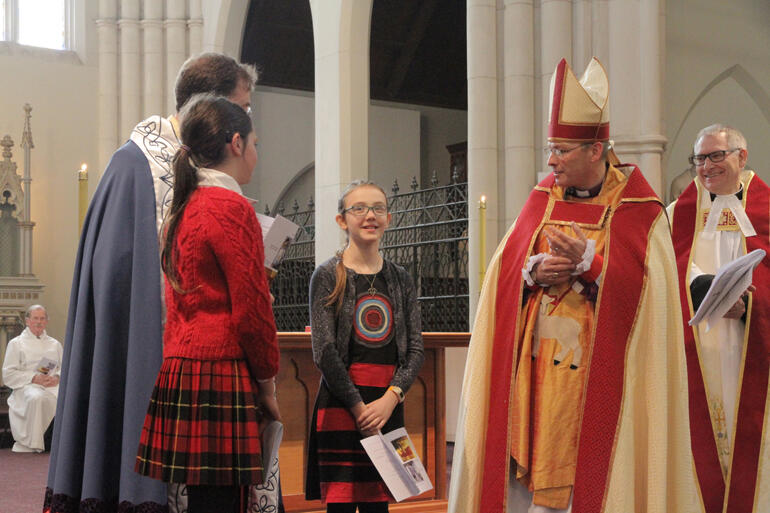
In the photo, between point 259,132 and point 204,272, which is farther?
point 259,132

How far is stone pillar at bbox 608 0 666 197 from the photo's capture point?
7.02 m

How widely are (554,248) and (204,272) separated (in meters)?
1.18

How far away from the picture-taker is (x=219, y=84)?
9.04 feet

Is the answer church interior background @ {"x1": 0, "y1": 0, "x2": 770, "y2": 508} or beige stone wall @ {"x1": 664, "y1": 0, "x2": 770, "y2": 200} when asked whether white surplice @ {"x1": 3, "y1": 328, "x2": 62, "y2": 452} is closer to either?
church interior background @ {"x1": 0, "y1": 0, "x2": 770, "y2": 508}

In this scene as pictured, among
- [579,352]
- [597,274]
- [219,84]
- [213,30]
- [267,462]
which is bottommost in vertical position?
[267,462]

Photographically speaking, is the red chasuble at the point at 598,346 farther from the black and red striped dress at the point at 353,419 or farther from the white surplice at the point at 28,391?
the white surplice at the point at 28,391

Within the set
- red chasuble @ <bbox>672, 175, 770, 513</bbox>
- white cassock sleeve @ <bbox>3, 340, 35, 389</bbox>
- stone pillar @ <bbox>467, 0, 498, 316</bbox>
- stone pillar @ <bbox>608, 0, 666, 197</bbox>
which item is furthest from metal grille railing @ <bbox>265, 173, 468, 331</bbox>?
red chasuble @ <bbox>672, 175, 770, 513</bbox>

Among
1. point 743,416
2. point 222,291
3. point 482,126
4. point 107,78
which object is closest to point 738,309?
point 743,416

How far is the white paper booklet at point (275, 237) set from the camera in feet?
9.03

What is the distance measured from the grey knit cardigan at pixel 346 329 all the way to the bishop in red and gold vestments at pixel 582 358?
17.0 inches

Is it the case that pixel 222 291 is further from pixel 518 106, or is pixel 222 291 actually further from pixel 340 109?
pixel 340 109

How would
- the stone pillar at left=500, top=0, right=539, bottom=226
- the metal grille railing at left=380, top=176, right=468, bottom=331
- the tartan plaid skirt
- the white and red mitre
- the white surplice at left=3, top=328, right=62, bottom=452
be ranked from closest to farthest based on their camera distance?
the tartan plaid skirt, the white and red mitre, the stone pillar at left=500, top=0, right=539, bottom=226, the white surplice at left=3, top=328, right=62, bottom=452, the metal grille railing at left=380, top=176, right=468, bottom=331

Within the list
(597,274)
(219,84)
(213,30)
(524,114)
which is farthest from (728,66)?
(219,84)

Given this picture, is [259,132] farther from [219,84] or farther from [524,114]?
[219,84]
